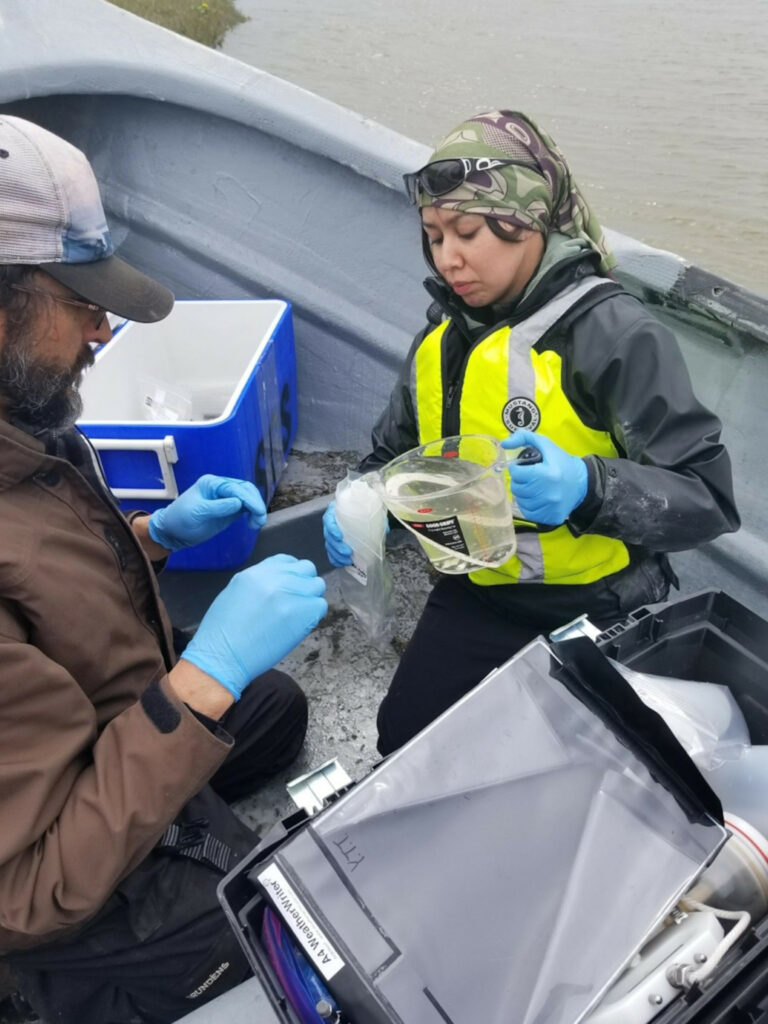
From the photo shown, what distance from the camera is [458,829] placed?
0.95 meters

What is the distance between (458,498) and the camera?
170cm

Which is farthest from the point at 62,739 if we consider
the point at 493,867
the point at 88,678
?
the point at 493,867

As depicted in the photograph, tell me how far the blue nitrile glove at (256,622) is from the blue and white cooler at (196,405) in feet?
2.37

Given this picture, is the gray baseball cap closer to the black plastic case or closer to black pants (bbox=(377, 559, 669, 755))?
the black plastic case

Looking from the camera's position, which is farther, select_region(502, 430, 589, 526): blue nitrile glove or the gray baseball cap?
select_region(502, 430, 589, 526): blue nitrile glove

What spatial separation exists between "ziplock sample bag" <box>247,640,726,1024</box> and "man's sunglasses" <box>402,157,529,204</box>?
113cm

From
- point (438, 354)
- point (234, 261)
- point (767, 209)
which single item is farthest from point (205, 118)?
point (767, 209)

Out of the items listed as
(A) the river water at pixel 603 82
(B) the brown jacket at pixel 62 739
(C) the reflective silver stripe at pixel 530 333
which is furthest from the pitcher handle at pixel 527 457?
(A) the river water at pixel 603 82

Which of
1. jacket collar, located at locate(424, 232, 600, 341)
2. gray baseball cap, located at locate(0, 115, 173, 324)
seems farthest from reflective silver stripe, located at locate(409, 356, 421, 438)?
gray baseball cap, located at locate(0, 115, 173, 324)

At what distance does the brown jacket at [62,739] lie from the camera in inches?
46.6

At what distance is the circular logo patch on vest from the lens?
1747mm

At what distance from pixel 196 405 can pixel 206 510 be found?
1211 mm

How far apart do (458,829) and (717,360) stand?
1.60 meters

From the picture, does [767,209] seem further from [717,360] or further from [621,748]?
[621,748]
